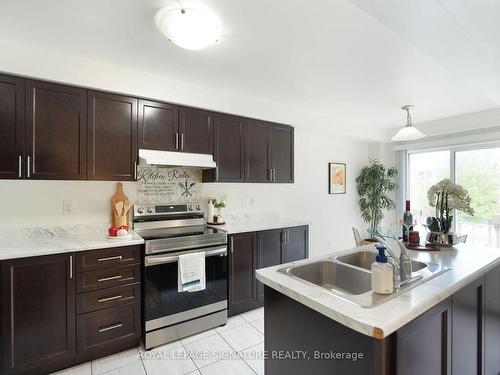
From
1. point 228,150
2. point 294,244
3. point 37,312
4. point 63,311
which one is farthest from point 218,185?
point 37,312

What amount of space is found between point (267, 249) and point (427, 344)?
6.14ft

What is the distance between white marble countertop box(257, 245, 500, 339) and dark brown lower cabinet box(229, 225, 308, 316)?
4.31 feet

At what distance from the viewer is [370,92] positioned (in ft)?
9.66

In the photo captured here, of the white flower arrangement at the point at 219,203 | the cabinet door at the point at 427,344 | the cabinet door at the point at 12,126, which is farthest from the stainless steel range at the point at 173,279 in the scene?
the cabinet door at the point at 427,344

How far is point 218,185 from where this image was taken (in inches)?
128

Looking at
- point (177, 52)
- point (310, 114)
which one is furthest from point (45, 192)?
point (310, 114)

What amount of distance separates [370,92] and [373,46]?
Result: 106 centimetres

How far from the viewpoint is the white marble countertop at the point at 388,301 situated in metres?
0.92

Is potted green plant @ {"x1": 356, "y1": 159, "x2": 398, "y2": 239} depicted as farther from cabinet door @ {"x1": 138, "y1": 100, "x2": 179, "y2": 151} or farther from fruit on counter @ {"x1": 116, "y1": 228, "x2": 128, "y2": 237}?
fruit on counter @ {"x1": 116, "y1": 228, "x2": 128, "y2": 237}

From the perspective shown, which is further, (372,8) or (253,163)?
(253,163)

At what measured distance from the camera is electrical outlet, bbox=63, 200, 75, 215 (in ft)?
7.80

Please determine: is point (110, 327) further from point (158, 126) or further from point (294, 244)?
point (294, 244)

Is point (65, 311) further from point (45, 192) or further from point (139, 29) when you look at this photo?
point (139, 29)

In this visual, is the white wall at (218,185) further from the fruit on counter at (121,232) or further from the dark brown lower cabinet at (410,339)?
the dark brown lower cabinet at (410,339)
